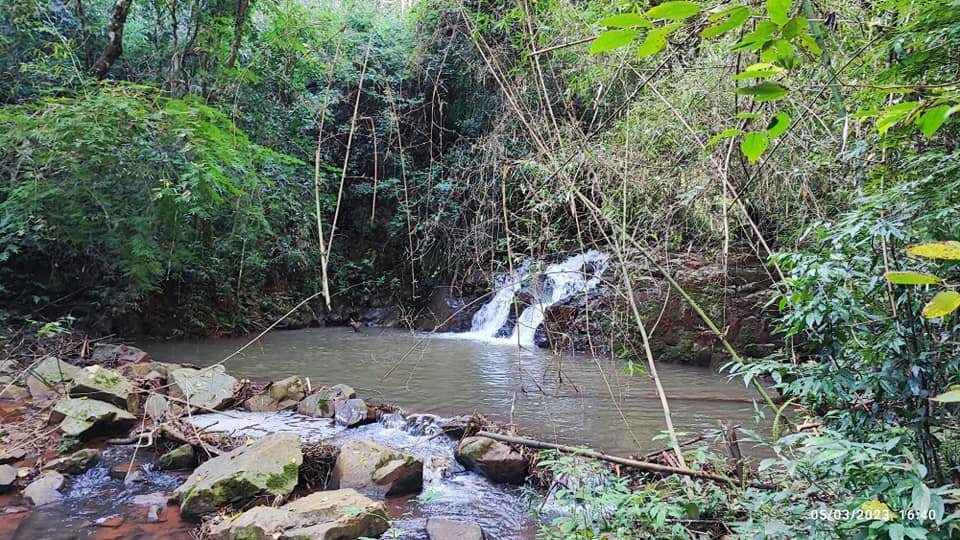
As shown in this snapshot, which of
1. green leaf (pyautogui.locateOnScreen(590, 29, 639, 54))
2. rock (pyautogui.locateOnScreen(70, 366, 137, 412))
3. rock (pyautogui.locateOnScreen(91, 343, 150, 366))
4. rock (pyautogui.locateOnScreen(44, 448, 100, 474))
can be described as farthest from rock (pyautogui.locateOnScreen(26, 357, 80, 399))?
green leaf (pyautogui.locateOnScreen(590, 29, 639, 54))

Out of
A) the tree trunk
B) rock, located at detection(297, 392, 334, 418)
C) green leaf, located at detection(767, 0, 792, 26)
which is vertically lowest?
rock, located at detection(297, 392, 334, 418)

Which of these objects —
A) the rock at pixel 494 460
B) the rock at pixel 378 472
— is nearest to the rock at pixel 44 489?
the rock at pixel 378 472

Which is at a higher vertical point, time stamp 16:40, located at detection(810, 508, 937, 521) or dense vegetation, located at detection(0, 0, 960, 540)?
dense vegetation, located at detection(0, 0, 960, 540)

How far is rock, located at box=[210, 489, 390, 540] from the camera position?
2.49m

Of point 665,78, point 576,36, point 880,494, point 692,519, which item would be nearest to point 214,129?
point 576,36

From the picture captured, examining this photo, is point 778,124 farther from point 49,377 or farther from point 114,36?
point 114,36

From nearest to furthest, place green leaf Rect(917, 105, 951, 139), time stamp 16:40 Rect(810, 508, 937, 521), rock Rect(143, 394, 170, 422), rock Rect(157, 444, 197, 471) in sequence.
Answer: green leaf Rect(917, 105, 951, 139) < time stamp 16:40 Rect(810, 508, 937, 521) < rock Rect(157, 444, 197, 471) < rock Rect(143, 394, 170, 422)

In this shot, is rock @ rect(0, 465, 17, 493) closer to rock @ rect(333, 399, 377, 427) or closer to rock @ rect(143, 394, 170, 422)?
rock @ rect(143, 394, 170, 422)

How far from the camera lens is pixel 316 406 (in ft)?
15.8

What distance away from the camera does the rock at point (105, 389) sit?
4.23 metres

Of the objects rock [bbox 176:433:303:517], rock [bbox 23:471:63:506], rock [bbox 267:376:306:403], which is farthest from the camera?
rock [bbox 267:376:306:403]

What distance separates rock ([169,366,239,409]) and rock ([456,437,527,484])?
2551 mm

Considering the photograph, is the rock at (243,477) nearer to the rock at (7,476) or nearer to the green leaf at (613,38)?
the rock at (7,476)

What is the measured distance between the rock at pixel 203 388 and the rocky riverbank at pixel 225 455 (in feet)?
0.04
